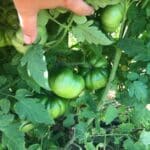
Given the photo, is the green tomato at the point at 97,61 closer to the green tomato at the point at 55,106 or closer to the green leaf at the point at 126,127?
the green tomato at the point at 55,106

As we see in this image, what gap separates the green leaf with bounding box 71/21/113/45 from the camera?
1.23 meters

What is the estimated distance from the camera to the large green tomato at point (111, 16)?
4.21 feet

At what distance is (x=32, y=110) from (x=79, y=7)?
0.33m

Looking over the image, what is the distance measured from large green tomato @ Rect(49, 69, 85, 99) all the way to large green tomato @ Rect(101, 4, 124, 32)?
16 centimetres

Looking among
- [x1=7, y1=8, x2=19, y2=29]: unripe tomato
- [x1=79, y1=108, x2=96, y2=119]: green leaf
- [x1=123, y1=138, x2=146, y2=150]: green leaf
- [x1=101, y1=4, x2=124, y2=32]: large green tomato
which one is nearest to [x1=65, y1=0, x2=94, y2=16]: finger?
[x1=101, y1=4, x2=124, y2=32]: large green tomato

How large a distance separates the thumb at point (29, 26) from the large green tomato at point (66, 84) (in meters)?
0.19

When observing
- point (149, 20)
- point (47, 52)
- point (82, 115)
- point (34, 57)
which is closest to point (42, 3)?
point (34, 57)

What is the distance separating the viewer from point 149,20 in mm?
1401

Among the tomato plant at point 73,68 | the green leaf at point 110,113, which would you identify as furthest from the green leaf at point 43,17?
the green leaf at point 110,113

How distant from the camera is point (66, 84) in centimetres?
133

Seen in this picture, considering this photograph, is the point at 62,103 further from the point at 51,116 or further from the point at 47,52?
the point at 47,52

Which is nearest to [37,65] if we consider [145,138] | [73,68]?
[73,68]

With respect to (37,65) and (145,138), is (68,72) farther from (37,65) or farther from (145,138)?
(145,138)

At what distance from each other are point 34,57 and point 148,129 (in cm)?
75
